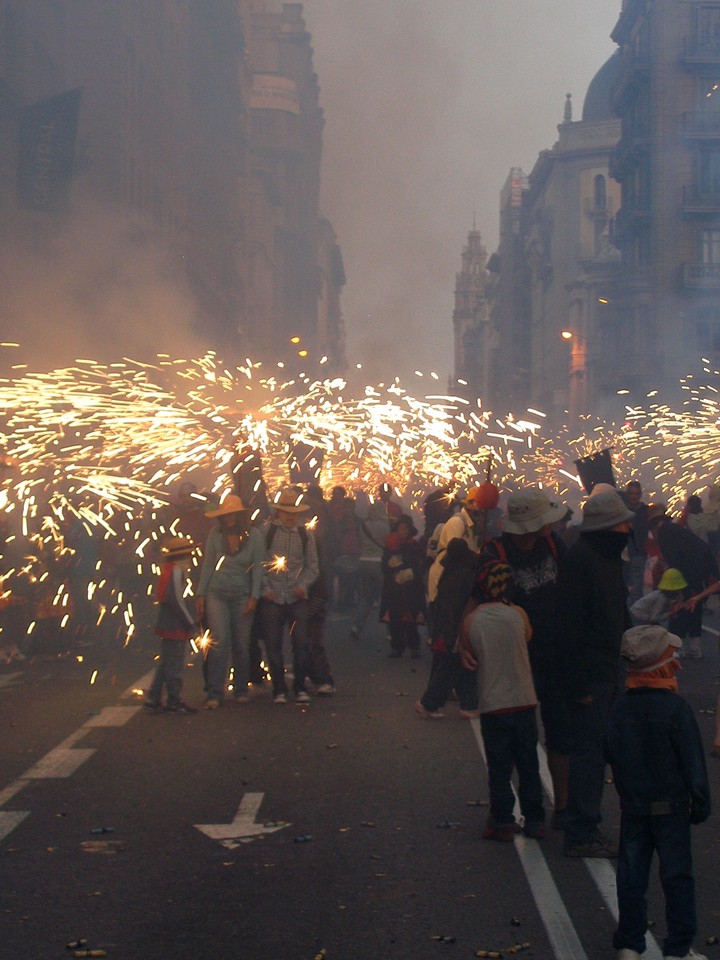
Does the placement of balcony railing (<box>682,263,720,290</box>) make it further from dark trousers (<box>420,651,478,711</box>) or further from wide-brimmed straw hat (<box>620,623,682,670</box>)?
wide-brimmed straw hat (<box>620,623,682,670</box>)

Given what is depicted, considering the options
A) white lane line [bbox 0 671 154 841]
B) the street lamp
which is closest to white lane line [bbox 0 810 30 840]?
white lane line [bbox 0 671 154 841]

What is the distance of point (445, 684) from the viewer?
1175cm

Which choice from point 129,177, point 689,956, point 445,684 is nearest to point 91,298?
point 129,177

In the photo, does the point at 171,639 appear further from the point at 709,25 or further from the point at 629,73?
the point at 629,73

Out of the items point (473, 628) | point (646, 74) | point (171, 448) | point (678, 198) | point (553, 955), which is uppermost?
point (646, 74)

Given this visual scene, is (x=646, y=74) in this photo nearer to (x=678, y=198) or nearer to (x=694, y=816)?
(x=678, y=198)

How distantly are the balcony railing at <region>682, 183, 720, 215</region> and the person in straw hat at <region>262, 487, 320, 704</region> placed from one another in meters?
48.9

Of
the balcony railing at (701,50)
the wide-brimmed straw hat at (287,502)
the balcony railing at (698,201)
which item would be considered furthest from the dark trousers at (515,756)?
the balcony railing at (701,50)

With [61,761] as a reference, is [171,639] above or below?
above

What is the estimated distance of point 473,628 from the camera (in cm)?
799

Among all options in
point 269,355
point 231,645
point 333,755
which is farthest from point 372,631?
point 269,355

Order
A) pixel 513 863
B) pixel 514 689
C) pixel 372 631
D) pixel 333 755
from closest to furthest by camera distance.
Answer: pixel 513 863 → pixel 514 689 → pixel 333 755 → pixel 372 631

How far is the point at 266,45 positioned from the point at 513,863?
6546 inches

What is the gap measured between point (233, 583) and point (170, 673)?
3.66 ft
